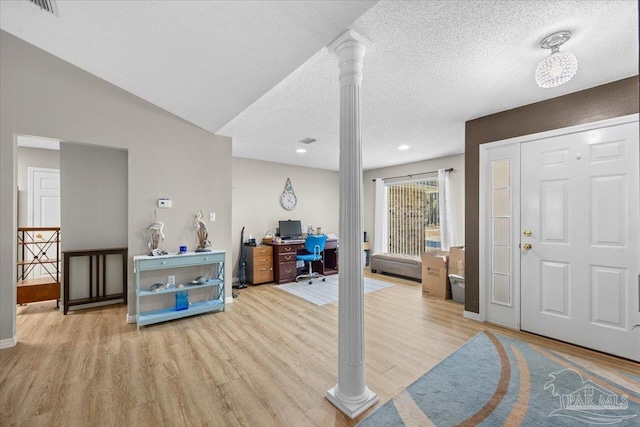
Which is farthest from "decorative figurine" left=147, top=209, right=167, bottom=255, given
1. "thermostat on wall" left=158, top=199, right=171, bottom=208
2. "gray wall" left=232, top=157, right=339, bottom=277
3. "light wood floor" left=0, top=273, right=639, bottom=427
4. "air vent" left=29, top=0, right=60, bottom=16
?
"air vent" left=29, top=0, right=60, bottom=16

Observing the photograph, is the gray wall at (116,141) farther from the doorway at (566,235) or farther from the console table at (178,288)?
the doorway at (566,235)

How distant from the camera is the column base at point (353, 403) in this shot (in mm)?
1657

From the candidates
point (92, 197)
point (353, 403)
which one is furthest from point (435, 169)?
point (92, 197)

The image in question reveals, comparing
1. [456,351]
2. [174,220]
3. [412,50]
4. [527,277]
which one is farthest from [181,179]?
[527,277]

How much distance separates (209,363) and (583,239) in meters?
3.51

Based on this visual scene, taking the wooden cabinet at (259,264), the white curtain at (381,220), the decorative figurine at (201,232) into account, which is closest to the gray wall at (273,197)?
the wooden cabinet at (259,264)

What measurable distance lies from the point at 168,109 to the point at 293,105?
1.65 metres

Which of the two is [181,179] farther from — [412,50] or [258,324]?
[412,50]

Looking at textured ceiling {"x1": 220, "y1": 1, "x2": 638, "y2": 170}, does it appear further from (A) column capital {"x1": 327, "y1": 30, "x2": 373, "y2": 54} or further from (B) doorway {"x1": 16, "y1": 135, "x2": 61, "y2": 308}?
(B) doorway {"x1": 16, "y1": 135, "x2": 61, "y2": 308}

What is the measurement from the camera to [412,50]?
6.29ft

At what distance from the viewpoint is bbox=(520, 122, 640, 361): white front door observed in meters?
2.28

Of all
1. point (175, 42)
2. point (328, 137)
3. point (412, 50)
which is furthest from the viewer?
point (328, 137)

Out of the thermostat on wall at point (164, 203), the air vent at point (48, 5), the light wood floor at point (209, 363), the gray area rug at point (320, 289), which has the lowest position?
the gray area rug at point (320, 289)

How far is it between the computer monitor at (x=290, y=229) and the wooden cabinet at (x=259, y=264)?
0.65 meters
